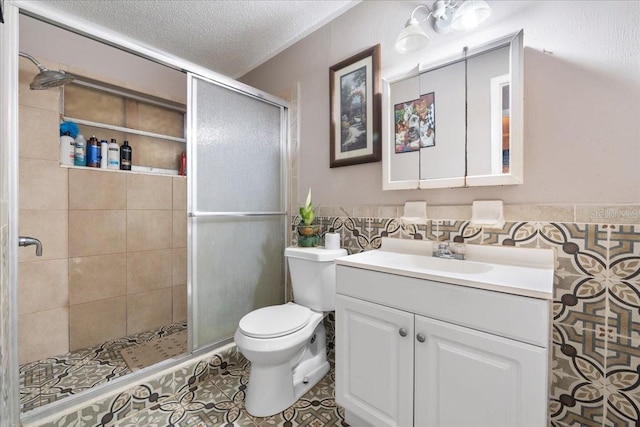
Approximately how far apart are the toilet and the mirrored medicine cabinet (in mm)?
681

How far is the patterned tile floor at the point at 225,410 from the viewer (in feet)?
4.49

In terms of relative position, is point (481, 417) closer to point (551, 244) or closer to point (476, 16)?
point (551, 244)

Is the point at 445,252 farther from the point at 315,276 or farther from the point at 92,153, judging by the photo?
the point at 92,153

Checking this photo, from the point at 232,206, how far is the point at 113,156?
1107 mm

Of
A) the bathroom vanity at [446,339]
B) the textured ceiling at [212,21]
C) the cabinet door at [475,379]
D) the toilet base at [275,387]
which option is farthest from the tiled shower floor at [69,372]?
the textured ceiling at [212,21]

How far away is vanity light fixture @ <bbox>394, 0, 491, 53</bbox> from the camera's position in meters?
1.22

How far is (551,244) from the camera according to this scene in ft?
3.67

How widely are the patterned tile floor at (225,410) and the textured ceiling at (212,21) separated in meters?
2.36

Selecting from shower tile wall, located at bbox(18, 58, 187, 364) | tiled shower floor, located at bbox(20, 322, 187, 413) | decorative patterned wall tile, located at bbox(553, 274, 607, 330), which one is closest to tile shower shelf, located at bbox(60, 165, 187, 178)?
shower tile wall, located at bbox(18, 58, 187, 364)

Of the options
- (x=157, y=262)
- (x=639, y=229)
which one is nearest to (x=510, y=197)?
(x=639, y=229)

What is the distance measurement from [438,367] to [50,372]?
2230mm

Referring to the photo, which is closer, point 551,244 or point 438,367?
point 438,367

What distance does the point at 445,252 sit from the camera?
1326 mm

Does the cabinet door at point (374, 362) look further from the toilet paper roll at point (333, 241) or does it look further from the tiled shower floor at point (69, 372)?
the tiled shower floor at point (69, 372)
